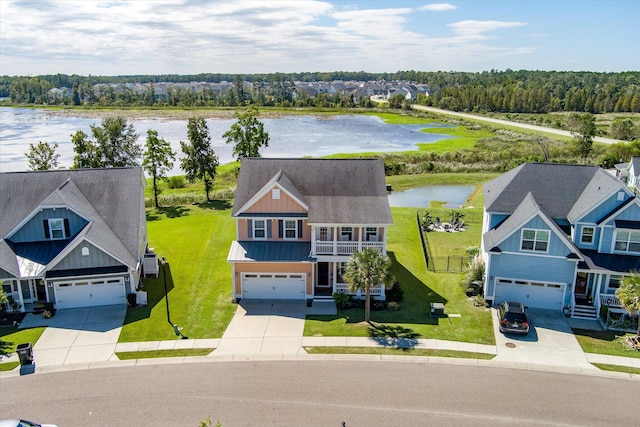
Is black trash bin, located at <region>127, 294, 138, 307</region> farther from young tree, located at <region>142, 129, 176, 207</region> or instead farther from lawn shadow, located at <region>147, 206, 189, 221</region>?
young tree, located at <region>142, 129, 176, 207</region>

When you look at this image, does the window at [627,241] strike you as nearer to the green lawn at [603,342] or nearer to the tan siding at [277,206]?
the green lawn at [603,342]

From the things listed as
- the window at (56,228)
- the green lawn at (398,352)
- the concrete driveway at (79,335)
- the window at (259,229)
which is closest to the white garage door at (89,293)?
the concrete driveway at (79,335)

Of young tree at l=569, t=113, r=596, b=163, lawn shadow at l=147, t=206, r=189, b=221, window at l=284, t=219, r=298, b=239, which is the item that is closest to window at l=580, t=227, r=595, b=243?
window at l=284, t=219, r=298, b=239

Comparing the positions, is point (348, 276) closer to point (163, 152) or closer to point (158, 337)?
point (158, 337)

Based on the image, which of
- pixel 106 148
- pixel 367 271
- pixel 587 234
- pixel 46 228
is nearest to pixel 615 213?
pixel 587 234

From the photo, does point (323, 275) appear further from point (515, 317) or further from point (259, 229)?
point (515, 317)

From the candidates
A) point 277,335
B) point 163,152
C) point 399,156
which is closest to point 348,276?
point 277,335
